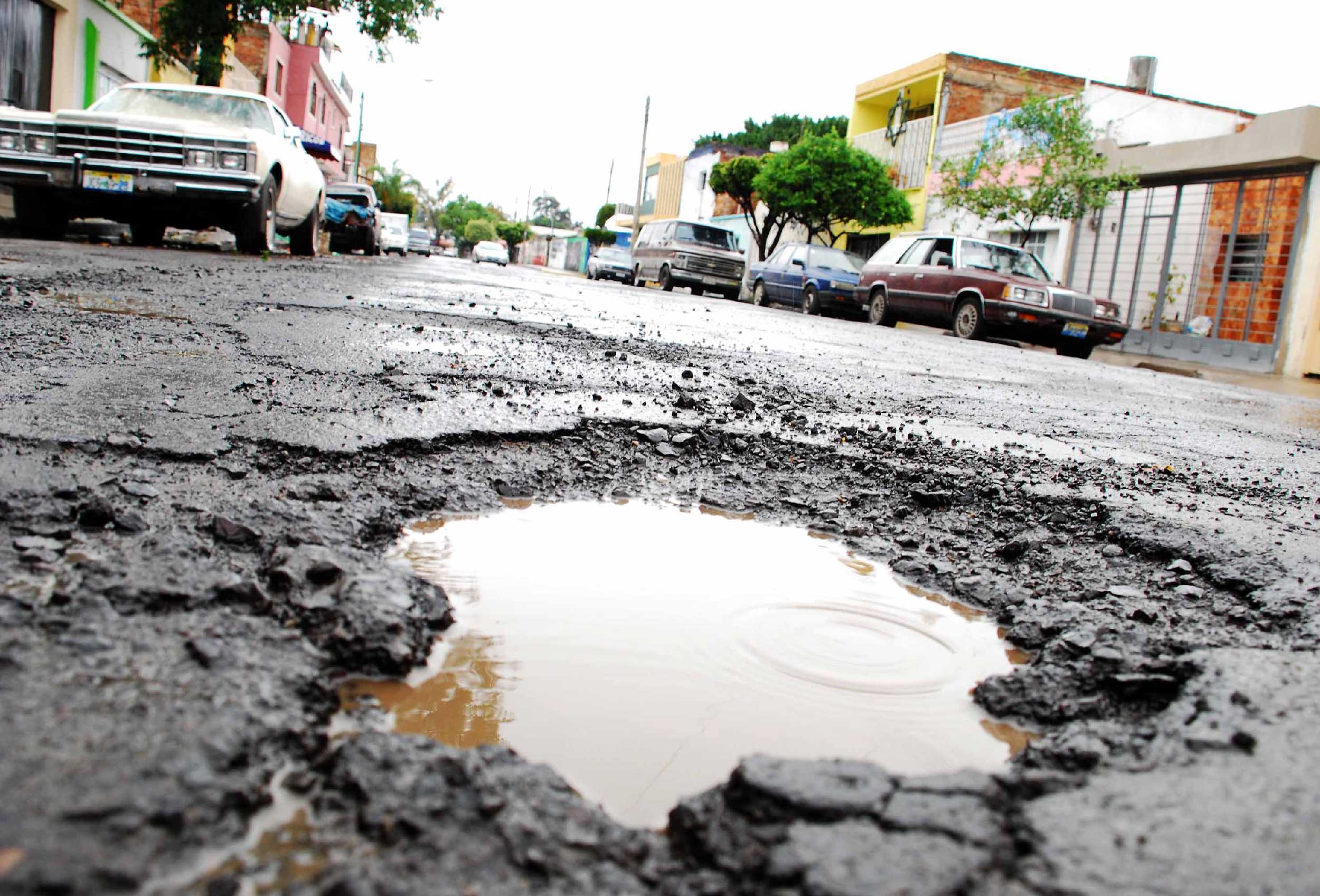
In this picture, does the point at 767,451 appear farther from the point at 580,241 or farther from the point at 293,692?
the point at 580,241

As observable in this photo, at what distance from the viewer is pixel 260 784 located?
1.19 meters

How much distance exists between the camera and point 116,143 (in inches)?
382

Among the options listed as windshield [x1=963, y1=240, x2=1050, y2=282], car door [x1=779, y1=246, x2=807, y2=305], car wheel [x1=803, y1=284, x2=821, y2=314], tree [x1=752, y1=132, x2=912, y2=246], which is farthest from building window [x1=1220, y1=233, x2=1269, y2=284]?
tree [x1=752, y1=132, x2=912, y2=246]

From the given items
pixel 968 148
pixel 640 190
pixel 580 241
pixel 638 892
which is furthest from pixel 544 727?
pixel 580 241

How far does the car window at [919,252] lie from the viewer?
15602 mm

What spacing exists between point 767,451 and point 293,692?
91.3 inches

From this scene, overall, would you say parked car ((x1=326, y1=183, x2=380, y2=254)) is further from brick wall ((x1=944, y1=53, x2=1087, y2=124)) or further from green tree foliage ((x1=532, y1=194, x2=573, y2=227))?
green tree foliage ((x1=532, y1=194, x2=573, y2=227))

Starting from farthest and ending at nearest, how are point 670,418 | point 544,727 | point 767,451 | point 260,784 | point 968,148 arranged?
point 968,148 → point 670,418 → point 767,451 → point 544,727 → point 260,784

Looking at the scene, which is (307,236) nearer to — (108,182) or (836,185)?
(108,182)

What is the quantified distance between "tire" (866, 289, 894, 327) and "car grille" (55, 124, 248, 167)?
10362 millimetres

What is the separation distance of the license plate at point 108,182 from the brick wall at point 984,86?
2134 cm

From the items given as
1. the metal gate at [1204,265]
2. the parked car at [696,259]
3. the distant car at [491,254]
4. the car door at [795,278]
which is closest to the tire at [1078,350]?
the metal gate at [1204,265]

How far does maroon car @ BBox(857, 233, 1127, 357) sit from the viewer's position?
13.6 metres

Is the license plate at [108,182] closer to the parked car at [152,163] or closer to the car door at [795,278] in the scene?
the parked car at [152,163]
